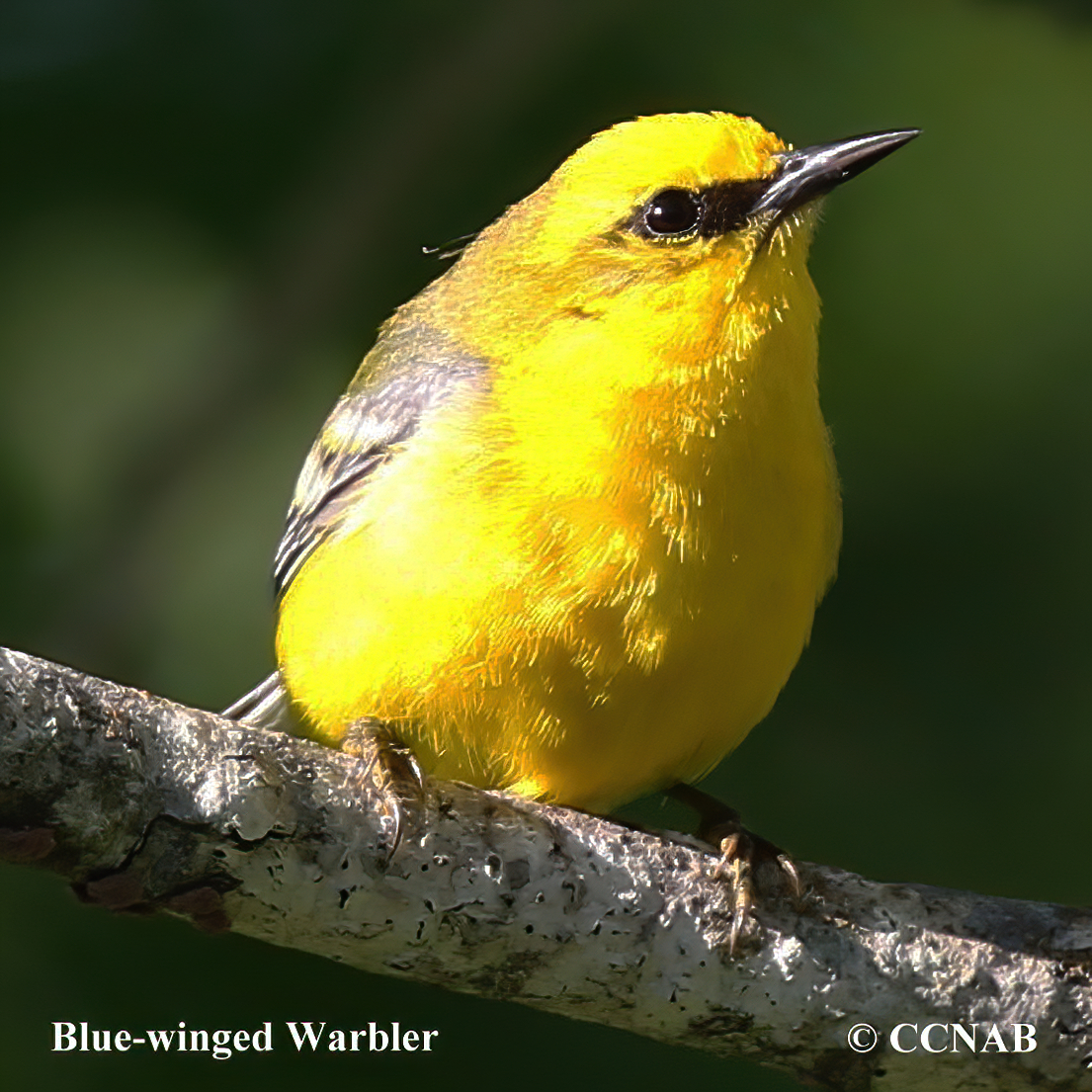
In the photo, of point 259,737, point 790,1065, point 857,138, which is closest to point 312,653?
point 259,737

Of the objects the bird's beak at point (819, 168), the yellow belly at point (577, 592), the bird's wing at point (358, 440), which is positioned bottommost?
the yellow belly at point (577, 592)

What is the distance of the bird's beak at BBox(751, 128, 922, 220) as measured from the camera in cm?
422

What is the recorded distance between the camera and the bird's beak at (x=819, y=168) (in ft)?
13.8

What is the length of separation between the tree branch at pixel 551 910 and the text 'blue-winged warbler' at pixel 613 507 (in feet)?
1.02

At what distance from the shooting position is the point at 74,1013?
441 cm

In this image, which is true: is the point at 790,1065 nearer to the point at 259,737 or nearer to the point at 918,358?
the point at 259,737

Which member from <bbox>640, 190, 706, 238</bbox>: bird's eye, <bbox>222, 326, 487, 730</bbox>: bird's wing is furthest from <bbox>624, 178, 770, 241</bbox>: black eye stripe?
<bbox>222, 326, 487, 730</bbox>: bird's wing

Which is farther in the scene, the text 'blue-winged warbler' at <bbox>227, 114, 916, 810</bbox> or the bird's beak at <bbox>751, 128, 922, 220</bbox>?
the bird's beak at <bbox>751, 128, 922, 220</bbox>

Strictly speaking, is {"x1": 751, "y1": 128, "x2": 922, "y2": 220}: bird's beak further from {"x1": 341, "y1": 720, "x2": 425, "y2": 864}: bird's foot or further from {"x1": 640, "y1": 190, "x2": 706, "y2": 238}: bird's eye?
{"x1": 341, "y1": 720, "x2": 425, "y2": 864}: bird's foot

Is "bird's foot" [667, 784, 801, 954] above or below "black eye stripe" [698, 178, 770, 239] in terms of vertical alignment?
below

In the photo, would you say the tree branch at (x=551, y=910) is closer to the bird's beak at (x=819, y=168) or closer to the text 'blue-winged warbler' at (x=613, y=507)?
the text 'blue-winged warbler' at (x=613, y=507)

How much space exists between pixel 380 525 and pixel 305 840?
0.95 meters

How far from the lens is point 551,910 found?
12.0 feet

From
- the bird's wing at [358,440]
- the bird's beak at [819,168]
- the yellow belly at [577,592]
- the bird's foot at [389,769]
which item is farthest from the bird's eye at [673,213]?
the bird's foot at [389,769]
